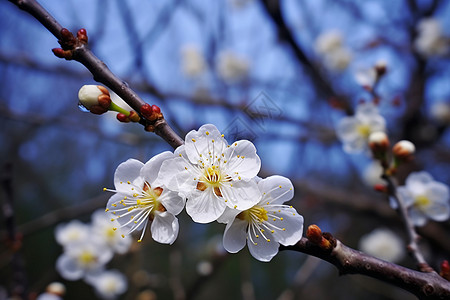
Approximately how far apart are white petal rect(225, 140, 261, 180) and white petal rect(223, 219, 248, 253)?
11 centimetres

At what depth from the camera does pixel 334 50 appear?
4055 millimetres

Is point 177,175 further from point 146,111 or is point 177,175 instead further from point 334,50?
point 334,50

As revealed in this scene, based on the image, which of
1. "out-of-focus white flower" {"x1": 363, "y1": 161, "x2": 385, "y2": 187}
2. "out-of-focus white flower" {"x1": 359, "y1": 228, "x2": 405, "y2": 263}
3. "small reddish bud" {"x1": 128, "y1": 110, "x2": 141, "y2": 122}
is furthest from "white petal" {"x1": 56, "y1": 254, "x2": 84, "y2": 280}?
"out-of-focus white flower" {"x1": 363, "y1": 161, "x2": 385, "y2": 187}

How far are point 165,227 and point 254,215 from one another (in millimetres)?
199

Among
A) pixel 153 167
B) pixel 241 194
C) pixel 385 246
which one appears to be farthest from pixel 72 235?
pixel 385 246

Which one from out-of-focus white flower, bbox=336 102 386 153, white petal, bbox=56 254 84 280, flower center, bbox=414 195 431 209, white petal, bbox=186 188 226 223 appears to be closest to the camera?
white petal, bbox=186 188 226 223

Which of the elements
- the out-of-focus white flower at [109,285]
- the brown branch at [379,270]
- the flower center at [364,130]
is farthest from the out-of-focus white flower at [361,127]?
the out-of-focus white flower at [109,285]

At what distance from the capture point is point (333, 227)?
3.85m

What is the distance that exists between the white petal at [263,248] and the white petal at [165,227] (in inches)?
6.6

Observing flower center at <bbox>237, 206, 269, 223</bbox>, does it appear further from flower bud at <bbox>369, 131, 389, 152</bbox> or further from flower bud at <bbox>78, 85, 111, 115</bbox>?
flower bud at <bbox>369, 131, 389, 152</bbox>

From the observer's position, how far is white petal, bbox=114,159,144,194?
79cm

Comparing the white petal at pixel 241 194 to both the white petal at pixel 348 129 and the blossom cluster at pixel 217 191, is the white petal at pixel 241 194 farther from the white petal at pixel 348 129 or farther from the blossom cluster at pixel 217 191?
the white petal at pixel 348 129

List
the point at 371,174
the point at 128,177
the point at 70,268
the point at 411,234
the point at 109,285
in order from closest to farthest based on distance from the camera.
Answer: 1. the point at 128,177
2. the point at 411,234
3. the point at 70,268
4. the point at 109,285
5. the point at 371,174

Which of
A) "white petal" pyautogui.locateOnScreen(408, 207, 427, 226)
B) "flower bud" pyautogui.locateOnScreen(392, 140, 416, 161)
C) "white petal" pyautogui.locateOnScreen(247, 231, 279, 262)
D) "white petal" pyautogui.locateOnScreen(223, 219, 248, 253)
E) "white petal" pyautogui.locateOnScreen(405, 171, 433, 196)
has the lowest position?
"white petal" pyautogui.locateOnScreen(408, 207, 427, 226)
